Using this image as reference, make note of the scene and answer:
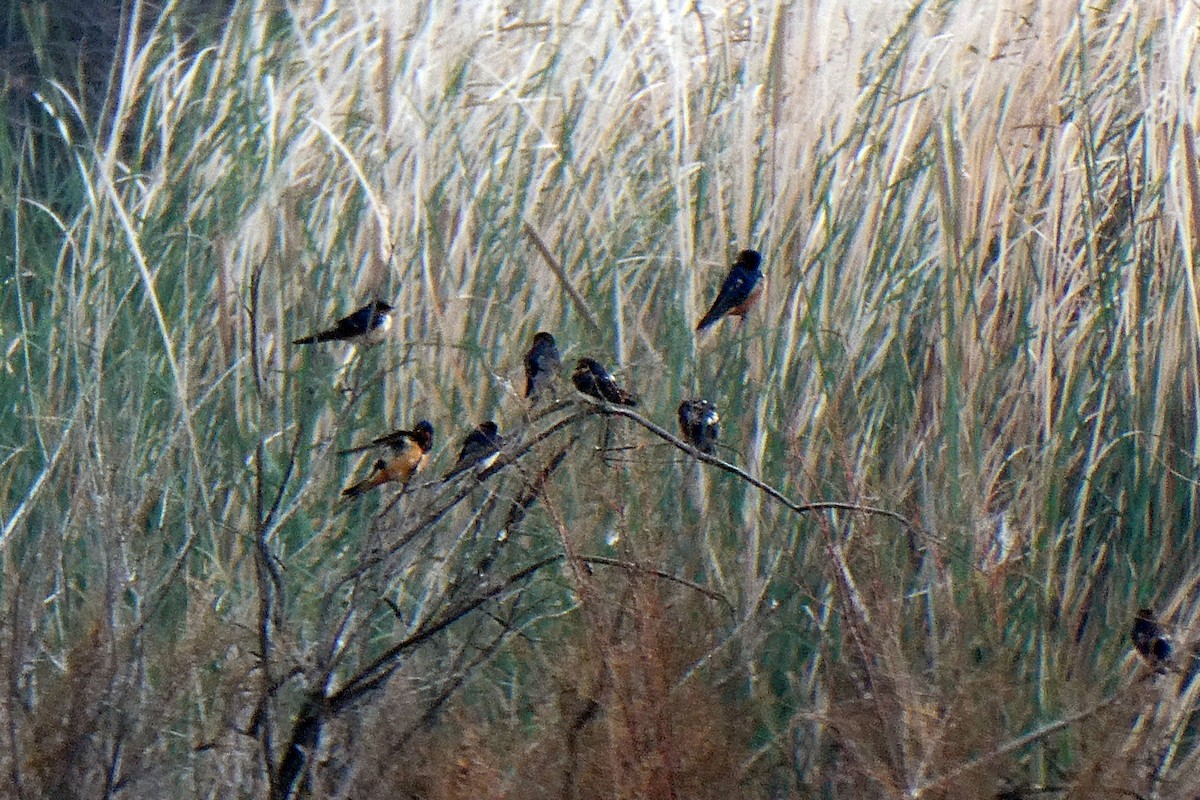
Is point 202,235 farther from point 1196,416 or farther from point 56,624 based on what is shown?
point 1196,416

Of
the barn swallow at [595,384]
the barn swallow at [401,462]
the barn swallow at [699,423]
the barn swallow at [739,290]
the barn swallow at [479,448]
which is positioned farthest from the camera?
the barn swallow at [739,290]

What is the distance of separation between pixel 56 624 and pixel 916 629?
3.70 feet

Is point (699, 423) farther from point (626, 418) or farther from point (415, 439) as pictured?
point (415, 439)

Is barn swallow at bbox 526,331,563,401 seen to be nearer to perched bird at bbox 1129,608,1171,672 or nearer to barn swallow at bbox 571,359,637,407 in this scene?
barn swallow at bbox 571,359,637,407

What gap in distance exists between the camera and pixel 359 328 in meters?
2.21

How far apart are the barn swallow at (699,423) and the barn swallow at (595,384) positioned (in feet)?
0.34

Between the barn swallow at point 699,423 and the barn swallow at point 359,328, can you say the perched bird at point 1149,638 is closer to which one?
the barn swallow at point 699,423

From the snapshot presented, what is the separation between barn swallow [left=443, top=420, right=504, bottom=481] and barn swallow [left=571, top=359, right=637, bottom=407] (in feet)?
0.36

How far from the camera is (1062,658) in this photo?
1933 mm

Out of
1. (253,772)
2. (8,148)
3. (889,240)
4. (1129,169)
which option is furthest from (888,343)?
(8,148)

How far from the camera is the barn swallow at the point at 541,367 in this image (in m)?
1.99

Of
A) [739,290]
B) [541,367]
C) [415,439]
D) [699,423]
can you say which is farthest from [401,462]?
[739,290]

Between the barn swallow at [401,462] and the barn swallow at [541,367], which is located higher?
the barn swallow at [541,367]

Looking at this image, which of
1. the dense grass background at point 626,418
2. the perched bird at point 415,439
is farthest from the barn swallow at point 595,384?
the perched bird at point 415,439
